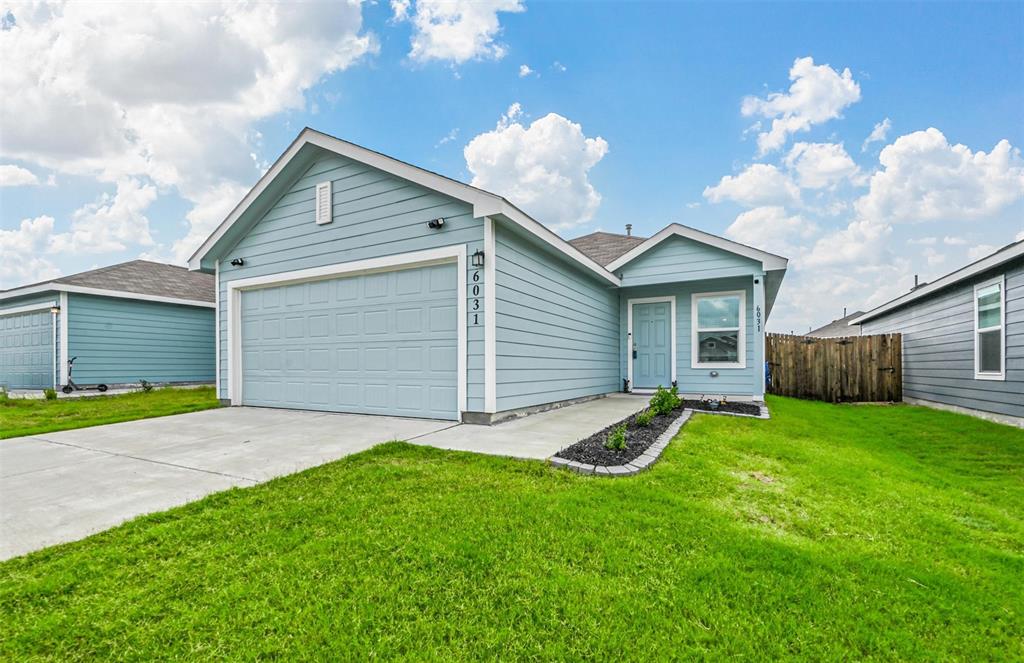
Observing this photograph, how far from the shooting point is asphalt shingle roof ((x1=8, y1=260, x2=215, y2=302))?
1199 centimetres

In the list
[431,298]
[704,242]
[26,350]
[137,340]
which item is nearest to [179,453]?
[431,298]

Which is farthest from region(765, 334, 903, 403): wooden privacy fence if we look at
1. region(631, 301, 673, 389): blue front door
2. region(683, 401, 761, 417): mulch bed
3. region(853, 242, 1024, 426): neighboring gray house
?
region(683, 401, 761, 417): mulch bed

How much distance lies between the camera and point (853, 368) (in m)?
10.8

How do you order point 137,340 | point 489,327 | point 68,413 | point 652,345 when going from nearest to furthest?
1. point 489,327
2. point 68,413
3. point 652,345
4. point 137,340

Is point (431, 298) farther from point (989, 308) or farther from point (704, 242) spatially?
point (989, 308)

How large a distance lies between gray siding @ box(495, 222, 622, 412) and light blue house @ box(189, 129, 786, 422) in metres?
0.03

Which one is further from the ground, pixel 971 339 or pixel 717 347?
pixel 971 339

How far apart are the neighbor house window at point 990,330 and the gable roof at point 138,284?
61.9ft

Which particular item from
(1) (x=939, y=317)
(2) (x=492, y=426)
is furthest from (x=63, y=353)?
(1) (x=939, y=317)

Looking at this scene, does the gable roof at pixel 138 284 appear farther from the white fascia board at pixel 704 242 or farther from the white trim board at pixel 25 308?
the white fascia board at pixel 704 242

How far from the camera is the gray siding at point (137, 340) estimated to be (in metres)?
11.6

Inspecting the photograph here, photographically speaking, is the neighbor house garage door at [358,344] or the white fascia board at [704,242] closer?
the neighbor house garage door at [358,344]

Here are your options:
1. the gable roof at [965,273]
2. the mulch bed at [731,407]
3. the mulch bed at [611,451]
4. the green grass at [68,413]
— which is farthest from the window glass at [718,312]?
the green grass at [68,413]

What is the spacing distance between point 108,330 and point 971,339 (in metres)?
20.1
